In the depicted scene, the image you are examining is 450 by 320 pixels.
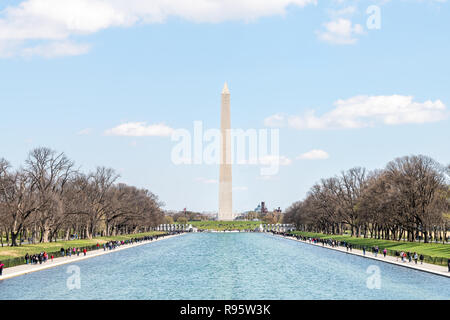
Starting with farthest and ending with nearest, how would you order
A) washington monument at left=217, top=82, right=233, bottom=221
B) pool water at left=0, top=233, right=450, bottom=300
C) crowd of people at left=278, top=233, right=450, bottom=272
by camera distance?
1. washington monument at left=217, top=82, right=233, bottom=221
2. crowd of people at left=278, top=233, right=450, bottom=272
3. pool water at left=0, top=233, right=450, bottom=300

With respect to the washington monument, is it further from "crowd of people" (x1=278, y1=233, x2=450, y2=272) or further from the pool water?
the pool water

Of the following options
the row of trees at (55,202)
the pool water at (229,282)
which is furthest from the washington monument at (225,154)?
the pool water at (229,282)

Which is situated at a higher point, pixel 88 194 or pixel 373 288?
pixel 88 194

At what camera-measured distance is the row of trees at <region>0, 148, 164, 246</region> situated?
230 feet

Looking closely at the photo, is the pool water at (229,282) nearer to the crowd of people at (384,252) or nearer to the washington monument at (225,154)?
the crowd of people at (384,252)

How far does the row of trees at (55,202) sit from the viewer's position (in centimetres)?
7025

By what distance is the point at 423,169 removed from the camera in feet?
253

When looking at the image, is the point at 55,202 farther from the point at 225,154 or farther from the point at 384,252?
the point at 225,154

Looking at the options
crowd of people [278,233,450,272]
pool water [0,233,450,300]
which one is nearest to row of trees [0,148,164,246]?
pool water [0,233,450,300]

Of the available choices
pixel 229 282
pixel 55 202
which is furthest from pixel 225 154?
pixel 229 282

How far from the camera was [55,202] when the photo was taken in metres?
73.0
